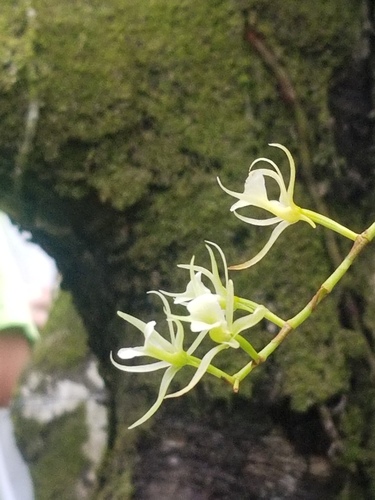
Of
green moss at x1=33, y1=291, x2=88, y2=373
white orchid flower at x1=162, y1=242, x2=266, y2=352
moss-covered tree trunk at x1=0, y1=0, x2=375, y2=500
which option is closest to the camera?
white orchid flower at x1=162, y1=242, x2=266, y2=352

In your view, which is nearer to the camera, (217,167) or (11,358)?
(217,167)

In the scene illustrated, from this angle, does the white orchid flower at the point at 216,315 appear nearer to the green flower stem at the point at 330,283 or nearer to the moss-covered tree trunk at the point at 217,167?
the green flower stem at the point at 330,283

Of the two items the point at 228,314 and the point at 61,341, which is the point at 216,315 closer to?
the point at 228,314

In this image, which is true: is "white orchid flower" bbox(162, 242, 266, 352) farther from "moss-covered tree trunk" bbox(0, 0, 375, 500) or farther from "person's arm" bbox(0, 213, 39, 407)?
"person's arm" bbox(0, 213, 39, 407)

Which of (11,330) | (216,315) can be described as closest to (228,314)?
(216,315)

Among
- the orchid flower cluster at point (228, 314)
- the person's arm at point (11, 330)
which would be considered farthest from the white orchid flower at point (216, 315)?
the person's arm at point (11, 330)

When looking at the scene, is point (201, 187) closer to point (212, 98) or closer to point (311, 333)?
point (212, 98)

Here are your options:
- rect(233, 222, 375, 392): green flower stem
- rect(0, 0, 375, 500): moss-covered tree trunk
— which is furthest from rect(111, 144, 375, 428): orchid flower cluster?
rect(0, 0, 375, 500): moss-covered tree trunk

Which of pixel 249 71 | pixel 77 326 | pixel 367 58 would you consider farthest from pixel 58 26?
pixel 77 326
